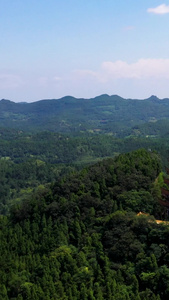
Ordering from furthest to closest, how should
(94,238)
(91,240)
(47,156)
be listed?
(47,156), (94,238), (91,240)

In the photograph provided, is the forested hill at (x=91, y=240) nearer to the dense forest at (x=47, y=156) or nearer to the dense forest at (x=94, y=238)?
the dense forest at (x=94, y=238)

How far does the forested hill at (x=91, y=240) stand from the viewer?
30.0 m

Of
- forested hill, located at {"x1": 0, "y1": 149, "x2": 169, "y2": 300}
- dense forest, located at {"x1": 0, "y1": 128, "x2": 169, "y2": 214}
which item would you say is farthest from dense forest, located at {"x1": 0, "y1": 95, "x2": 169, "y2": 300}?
dense forest, located at {"x1": 0, "y1": 128, "x2": 169, "y2": 214}

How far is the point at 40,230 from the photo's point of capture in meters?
42.9

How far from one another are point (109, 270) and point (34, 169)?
84905 mm

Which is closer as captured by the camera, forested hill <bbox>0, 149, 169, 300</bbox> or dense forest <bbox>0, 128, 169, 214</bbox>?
forested hill <bbox>0, 149, 169, 300</bbox>

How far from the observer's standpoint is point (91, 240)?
119ft

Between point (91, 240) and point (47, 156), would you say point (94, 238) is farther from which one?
point (47, 156)

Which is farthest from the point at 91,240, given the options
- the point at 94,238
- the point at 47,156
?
the point at 47,156

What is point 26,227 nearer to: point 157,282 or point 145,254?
point 145,254

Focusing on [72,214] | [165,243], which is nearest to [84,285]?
[165,243]

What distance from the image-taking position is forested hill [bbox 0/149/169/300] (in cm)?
2997

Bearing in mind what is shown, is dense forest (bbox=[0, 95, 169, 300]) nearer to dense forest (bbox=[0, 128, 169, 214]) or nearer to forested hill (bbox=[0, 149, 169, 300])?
forested hill (bbox=[0, 149, 169, 300])

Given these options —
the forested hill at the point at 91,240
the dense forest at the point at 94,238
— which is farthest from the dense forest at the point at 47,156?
the forested hill at the point at 91,240
